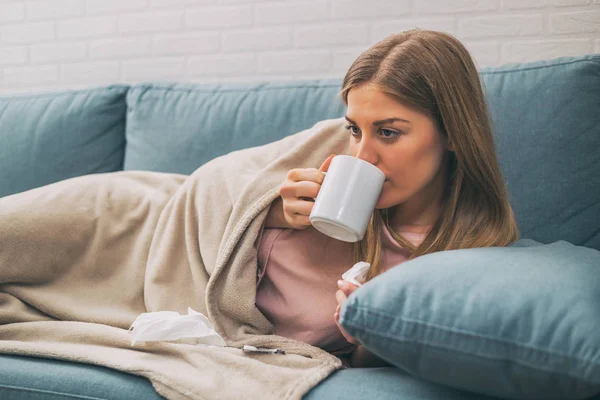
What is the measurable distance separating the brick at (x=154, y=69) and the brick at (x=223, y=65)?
0.15 feet

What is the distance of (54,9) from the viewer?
2.45 meters

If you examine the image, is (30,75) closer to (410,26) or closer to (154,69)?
(154,69)

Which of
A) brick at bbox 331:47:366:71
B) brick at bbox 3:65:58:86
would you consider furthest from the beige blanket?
brick at bbox 3:65:58:86

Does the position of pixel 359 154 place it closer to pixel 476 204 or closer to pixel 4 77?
pixel 476 204

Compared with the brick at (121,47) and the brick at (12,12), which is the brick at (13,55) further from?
the brick at (121,47)

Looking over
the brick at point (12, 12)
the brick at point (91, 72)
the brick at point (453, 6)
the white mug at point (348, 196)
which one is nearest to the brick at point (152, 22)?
the brick at point (91, 72)

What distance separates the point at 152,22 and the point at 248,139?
0.82m

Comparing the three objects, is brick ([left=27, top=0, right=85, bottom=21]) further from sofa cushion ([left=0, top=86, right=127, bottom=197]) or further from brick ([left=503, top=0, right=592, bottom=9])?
brick ([left=503, top=0, right=592, bottom=9])

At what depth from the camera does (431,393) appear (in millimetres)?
927

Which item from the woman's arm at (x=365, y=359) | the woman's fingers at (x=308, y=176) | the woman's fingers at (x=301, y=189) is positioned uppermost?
the woman's fingers at (x=308, y=176)

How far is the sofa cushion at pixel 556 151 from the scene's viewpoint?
138 centimetres

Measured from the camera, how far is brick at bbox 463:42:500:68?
1883mm

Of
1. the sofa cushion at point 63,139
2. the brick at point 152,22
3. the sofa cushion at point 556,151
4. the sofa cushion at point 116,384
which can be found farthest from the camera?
the brick at point 152,22

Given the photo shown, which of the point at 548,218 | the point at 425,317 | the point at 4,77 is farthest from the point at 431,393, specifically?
the point at 4,77
